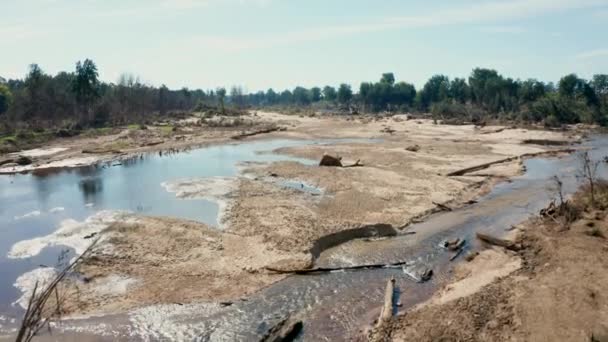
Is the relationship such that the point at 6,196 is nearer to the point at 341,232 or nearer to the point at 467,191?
the point at 341,232

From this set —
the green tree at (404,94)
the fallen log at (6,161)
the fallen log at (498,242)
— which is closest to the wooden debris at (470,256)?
the fallen log at (498,242)

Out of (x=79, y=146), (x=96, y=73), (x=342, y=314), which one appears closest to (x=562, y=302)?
(x=342, y=314)

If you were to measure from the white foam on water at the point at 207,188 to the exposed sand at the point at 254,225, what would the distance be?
0.33ft

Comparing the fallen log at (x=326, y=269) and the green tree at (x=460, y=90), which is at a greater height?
the green tree at (x=460, y=90)

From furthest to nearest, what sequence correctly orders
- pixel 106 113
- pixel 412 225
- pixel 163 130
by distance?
pixel 106 113 < pixel 163 130 < pixel 412 225

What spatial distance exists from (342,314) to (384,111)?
144 m

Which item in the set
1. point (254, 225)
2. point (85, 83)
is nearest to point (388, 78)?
point (85, 83)

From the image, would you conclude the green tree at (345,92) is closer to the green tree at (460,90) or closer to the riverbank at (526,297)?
the green tree at (460,90)

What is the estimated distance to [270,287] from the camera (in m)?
20.7

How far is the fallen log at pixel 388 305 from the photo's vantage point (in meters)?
17.0

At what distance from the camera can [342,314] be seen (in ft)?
59.7

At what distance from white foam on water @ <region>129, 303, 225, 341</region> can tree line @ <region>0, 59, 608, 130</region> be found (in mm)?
71461

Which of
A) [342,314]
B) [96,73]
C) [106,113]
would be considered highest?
[96,73]

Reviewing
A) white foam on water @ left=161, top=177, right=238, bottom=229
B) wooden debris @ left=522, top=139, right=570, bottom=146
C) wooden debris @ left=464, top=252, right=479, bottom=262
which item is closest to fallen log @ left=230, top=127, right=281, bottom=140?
white foam on water @ left=161, top=177, right=238, bottom=229
